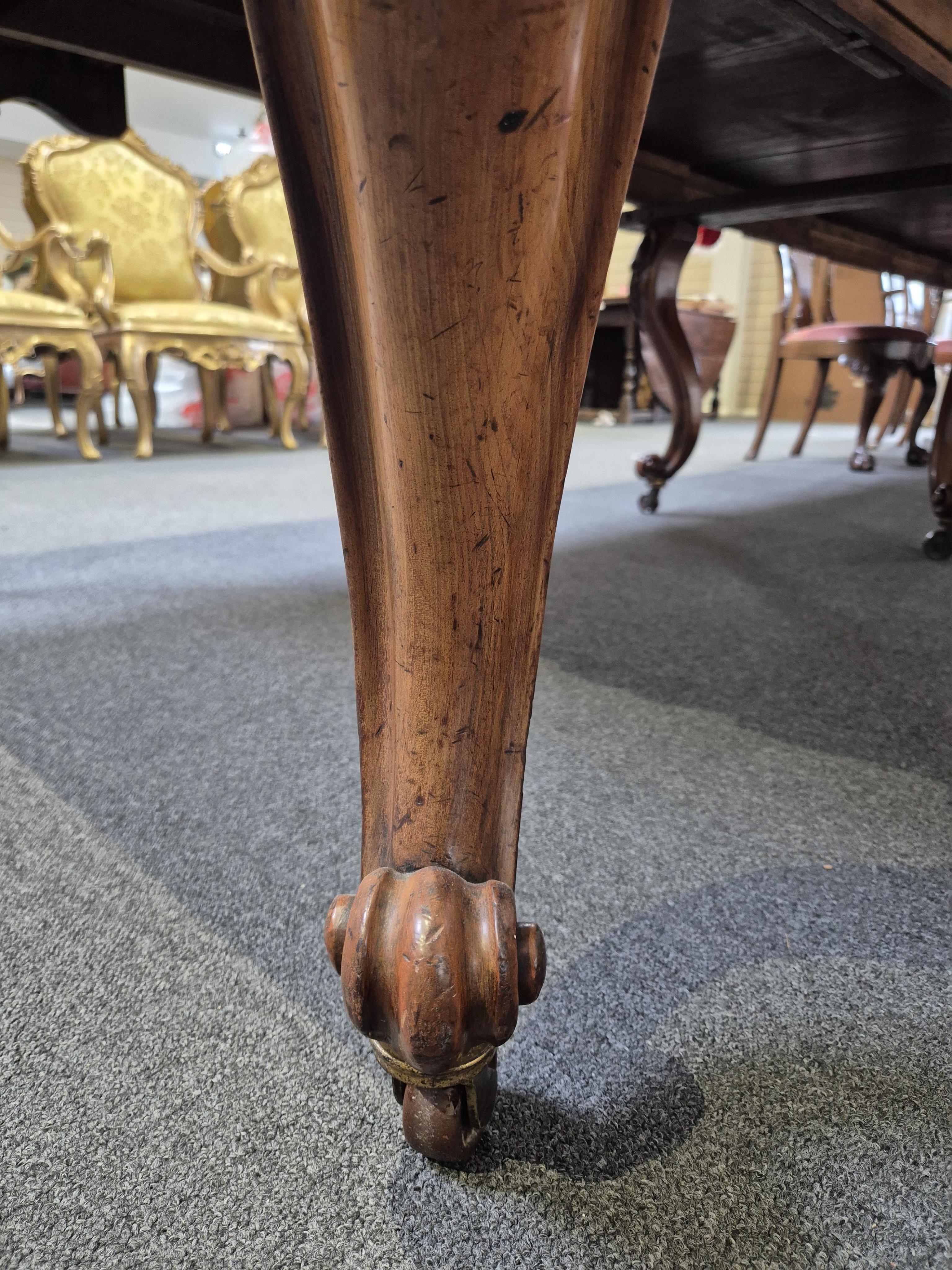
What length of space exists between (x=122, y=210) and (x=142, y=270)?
175mm

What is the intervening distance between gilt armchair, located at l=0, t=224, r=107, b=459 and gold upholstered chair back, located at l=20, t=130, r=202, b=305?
0.06 m

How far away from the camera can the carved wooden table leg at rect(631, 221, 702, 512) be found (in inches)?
45.8

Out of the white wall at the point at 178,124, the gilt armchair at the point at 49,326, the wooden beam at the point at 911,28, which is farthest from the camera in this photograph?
the white wall at the point at 178,124

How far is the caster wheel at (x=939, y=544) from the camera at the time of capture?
3.81 ft

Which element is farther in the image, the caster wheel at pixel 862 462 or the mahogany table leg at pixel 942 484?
the caster wheel at pixel 862 462

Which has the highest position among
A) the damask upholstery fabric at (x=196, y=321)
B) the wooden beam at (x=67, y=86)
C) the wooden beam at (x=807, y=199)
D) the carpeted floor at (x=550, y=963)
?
the wooden beam at (x=67, y=86)

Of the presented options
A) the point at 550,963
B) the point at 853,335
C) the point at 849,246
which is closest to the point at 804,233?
the point at 849,246

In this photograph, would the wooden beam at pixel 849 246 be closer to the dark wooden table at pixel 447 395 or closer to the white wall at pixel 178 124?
the dark wooden table at pixel 447 395

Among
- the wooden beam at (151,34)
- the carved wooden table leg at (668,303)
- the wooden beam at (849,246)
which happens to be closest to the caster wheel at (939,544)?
the carved wooden table leg at (668,303)

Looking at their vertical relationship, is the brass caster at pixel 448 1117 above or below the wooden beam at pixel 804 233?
below

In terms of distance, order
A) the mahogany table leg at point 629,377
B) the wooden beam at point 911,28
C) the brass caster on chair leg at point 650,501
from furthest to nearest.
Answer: the mahogany table leg at point 629,377, the brass caster on chair leg at point 650,501, the wooden beam at point 911,28

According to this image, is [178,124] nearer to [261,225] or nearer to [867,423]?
[261,225]

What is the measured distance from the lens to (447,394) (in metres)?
0.21

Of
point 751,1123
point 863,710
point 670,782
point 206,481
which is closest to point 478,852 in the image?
point 751,1123
